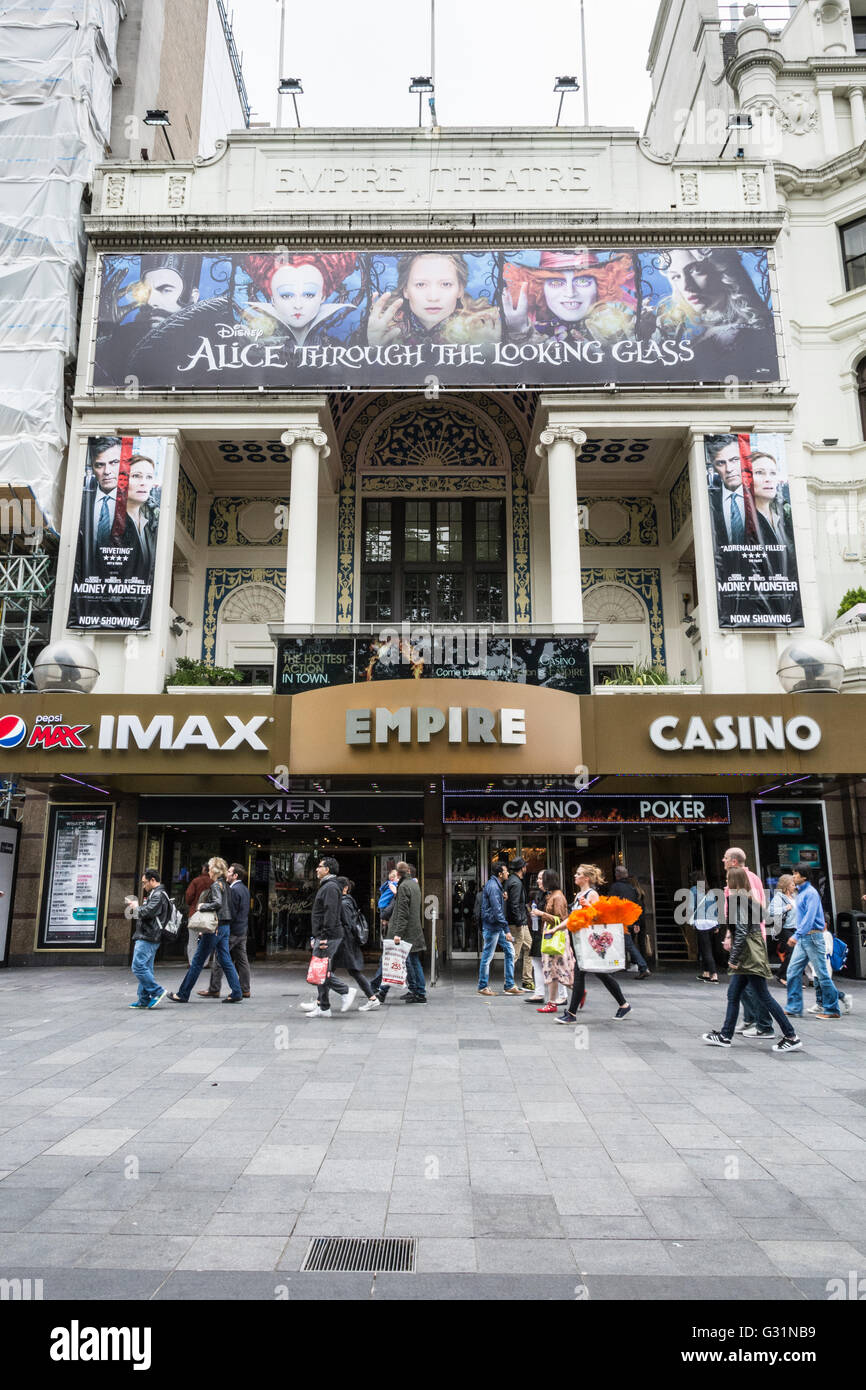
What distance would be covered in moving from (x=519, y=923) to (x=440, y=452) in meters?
14.1

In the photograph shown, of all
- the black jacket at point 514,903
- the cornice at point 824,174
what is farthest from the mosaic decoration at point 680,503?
the black jacket at point 514,903

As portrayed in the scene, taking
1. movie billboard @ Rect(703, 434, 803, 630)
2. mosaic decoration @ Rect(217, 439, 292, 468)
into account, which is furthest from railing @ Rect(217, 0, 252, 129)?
movie billboard @ Rect(703, 434, 803, 630)

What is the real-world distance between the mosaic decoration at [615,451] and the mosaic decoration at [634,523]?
1.29m

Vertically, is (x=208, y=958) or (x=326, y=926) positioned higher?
(x=326, y=926)

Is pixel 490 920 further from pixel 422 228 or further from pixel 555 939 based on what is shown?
pixel 422 228

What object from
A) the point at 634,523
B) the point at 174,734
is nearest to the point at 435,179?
the point at 634,523

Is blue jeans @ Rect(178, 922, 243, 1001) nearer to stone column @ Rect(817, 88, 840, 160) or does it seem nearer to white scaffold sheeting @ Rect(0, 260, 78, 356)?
white scaffold sheeting @ Rect(0, 260, 78, 356)

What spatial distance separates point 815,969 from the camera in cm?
1130

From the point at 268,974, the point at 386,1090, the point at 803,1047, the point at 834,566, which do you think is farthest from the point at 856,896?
the point at 386,1090

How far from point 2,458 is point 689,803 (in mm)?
16315

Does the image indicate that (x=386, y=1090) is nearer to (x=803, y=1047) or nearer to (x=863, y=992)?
(x=803, y=1047)

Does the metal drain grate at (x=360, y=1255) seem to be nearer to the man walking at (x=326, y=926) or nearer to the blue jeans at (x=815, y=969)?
the man walking at (x=326, y=926)

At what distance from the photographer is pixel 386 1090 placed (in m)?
7.60

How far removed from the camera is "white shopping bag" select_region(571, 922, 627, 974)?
34.9ft
